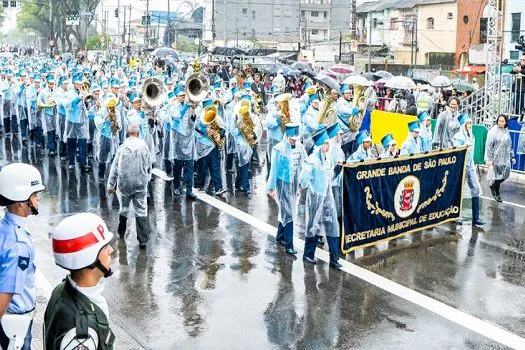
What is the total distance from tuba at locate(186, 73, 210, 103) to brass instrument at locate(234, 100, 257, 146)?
29.6 inches

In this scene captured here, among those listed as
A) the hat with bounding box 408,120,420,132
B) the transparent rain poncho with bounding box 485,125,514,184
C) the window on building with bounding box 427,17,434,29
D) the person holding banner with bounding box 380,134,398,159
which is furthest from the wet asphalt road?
the window on building with bounding box 427,17,434,29

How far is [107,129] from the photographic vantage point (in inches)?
576

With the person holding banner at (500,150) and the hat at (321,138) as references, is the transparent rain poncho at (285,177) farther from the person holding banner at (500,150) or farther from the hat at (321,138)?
the person holding banner at (500,150)

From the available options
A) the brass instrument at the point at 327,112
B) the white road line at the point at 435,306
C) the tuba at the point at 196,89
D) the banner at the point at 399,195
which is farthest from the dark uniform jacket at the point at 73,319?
the tuba at the point at 196,89

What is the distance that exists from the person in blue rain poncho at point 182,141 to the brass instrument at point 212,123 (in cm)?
24

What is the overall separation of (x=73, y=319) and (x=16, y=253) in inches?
48.5

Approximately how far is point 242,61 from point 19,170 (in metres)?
35.7

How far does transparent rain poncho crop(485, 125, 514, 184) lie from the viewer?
561 inches

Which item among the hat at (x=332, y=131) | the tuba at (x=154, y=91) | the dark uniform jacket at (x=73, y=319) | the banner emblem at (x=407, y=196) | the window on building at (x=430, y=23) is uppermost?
the window on building at (x=430, y=23)

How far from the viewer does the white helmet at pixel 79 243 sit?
373 centimetres

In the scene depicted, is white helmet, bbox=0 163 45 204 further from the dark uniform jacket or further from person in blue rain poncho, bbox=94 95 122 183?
person in blue rain poncho, bbox=94 95 122 183

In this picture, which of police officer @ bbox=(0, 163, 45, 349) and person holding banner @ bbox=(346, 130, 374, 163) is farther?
person holding banner @ bbox=(346, 130, 374, 163)

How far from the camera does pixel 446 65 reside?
43438 millimetres

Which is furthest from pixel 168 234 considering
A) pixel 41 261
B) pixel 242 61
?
pixel 242 61
